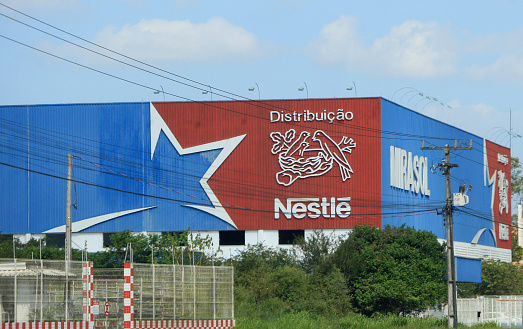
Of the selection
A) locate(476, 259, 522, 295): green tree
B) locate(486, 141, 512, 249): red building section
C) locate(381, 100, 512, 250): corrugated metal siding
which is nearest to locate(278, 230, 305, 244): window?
locate(381, 100, 512, 250): corrugated metal siding

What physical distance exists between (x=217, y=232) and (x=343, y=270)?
59.6 ft

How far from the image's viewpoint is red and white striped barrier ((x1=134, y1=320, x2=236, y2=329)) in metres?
28.5

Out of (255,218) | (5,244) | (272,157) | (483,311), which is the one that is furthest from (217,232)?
(483,311)

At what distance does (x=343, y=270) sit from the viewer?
2189 inches

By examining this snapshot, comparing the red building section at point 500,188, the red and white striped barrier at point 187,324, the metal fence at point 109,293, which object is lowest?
the red and white striped barrier at point 187,324

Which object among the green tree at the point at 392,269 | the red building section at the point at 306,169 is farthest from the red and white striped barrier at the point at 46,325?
the red building section at the point at 306,169

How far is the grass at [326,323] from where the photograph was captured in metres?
34.9

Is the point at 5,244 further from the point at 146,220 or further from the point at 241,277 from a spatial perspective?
the point at 241,277

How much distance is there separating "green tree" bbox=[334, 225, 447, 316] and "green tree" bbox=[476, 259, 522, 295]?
1214 inches

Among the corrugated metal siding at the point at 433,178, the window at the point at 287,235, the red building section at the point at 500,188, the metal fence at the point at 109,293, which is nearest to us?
the metal fence at the point at 109,293

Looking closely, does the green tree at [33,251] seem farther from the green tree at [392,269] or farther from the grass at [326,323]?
the grass at [326,323]

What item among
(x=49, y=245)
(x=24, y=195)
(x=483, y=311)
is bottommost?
(x=483, y=311)

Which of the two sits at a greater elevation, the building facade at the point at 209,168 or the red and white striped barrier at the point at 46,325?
the building facade at the point at 209,168

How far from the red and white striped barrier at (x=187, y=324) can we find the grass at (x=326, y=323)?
207 centimetres
